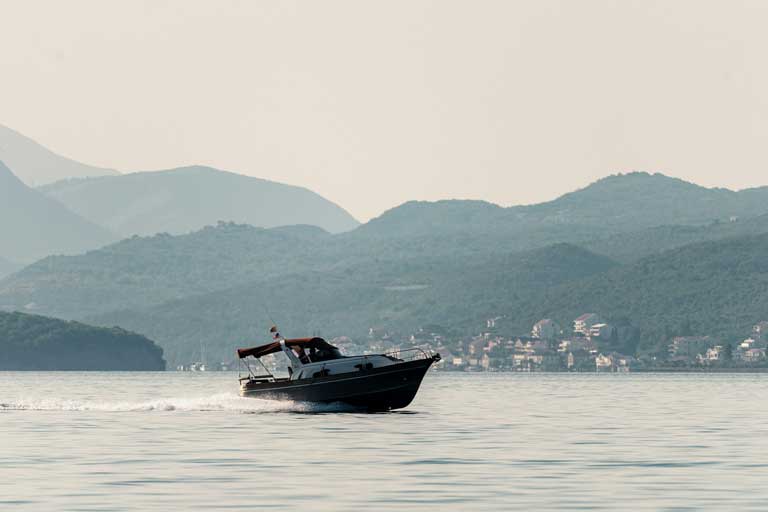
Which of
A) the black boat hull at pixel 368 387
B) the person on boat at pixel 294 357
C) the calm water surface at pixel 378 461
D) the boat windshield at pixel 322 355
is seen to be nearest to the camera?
the calm water surface at pixel 378 461

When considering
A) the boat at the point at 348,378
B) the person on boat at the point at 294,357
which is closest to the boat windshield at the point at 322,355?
the boat at the point at 348,378

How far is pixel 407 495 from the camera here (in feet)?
158

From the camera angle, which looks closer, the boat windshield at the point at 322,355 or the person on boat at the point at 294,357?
the boat windshield at the point at 322,355

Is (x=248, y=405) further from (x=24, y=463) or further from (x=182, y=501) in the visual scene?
(x=182, y=501)

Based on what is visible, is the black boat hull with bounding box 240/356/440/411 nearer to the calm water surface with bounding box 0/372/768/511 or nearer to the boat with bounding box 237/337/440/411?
the boat with bounding box 237/337/440/411

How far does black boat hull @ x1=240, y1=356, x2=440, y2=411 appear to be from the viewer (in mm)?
95062

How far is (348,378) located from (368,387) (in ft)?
3.97

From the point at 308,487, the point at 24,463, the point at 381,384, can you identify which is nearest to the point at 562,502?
the point at 308,487

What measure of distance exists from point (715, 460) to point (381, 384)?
120 ft

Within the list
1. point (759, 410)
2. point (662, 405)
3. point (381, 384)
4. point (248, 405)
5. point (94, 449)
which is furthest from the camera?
point (662, 405)

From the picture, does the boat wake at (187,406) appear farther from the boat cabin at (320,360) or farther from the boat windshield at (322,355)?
the boat windshield at (322,355)

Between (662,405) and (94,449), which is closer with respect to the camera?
(94,449)

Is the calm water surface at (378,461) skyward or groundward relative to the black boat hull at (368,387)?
groundward

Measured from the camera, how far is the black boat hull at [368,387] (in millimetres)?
95062
